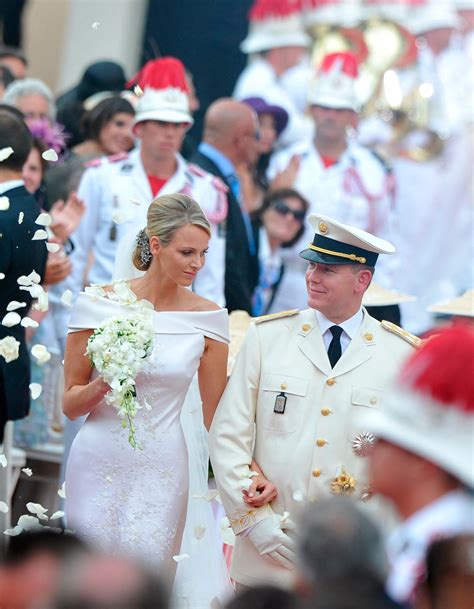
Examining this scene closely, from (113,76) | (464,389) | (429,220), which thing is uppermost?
(464,389)

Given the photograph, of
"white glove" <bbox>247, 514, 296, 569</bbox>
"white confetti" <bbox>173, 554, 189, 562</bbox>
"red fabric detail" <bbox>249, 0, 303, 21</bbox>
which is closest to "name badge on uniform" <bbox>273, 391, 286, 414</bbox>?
"white glove" <bbox>247, 514, 296, 569</bbox>

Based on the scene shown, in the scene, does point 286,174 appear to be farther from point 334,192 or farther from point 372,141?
point 372,141

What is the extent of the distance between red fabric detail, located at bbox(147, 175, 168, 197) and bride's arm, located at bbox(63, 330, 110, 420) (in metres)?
2.25

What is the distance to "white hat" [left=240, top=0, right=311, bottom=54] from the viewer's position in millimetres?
12578

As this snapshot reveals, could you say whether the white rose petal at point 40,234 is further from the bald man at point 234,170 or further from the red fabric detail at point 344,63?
the red fabric detail at point 344,63

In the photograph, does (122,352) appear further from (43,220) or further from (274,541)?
(43,220)

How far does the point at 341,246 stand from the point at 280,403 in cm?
59

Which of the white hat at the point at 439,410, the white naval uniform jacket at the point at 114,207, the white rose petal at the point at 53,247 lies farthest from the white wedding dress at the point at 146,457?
the white hat at the point at 439,410

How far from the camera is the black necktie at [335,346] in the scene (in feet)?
16.2

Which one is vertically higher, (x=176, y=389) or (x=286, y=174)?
(x=176, y=389)

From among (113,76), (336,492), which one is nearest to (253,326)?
(336,492)

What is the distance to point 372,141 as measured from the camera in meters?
11.9

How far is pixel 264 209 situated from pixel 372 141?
3.15 meters

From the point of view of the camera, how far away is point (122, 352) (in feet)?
16.3
